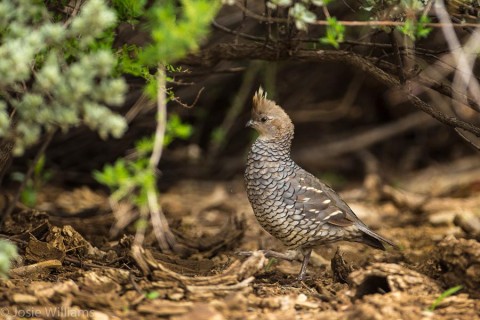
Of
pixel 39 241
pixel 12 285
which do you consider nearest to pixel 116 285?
pixel 12 285

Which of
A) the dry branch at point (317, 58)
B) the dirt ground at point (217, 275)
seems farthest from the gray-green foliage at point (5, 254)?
the dry branch at point (317, 58)

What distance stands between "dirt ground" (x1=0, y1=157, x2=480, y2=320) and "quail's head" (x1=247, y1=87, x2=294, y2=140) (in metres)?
0.99

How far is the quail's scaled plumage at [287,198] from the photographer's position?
493 centimetres

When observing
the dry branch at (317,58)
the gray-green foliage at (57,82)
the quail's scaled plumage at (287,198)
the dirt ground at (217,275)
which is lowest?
the dirt ground at (217,275)

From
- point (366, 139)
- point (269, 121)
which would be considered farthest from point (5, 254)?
point (366, 139)

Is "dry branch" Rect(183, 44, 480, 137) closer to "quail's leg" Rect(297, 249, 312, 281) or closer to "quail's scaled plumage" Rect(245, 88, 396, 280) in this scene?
"quail's scaled plumage" Rect(245, 88, 396, 280)

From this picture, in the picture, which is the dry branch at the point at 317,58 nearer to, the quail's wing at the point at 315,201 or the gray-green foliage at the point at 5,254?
the quail's wing at the point at 315,201

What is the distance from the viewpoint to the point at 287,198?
4.96m

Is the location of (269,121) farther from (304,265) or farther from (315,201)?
(304,265)

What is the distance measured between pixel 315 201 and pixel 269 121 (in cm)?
72

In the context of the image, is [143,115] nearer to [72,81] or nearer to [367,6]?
[367,6]

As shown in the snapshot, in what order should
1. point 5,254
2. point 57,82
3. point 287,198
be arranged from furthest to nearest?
1. point 287,198
2. point 5,254
3. point 57,82

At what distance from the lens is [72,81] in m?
2.89

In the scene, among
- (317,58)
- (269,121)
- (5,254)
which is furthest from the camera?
(269,121)
